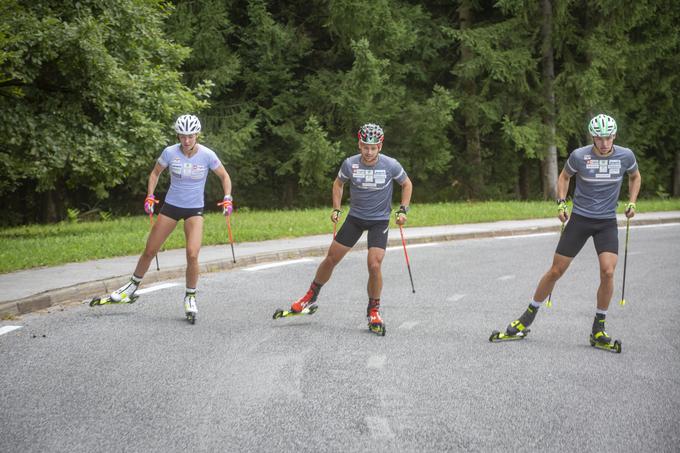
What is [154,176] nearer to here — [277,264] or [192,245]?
[192,245]

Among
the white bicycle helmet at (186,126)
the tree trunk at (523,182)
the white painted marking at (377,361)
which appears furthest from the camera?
the tree trunk at (523,182)

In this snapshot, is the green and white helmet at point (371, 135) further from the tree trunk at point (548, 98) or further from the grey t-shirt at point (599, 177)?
the tree trunk at point (548, 98)

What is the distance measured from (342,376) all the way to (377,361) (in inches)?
23.1

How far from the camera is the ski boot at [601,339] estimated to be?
7.62 metres

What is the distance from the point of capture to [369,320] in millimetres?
8414

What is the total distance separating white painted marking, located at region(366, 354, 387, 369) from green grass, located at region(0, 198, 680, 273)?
693 centimetres

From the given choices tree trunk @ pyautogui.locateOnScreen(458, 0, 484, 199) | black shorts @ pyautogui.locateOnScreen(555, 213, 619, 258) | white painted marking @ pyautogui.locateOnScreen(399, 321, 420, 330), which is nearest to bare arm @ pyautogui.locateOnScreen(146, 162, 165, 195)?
white painted marking @ pyautogui.locateOnScreen(399, 321, 420, 330)

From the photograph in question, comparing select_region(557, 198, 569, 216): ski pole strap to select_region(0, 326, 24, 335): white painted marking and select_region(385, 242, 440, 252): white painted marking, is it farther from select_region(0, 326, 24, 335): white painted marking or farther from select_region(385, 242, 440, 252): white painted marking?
select_region(385, 242, 440, 252): white painted marking

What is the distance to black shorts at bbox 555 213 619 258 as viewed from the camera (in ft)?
25.7

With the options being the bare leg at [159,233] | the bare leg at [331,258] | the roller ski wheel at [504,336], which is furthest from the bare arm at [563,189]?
the bare leg at [159,233]

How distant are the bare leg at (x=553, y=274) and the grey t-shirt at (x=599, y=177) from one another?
0.46 m

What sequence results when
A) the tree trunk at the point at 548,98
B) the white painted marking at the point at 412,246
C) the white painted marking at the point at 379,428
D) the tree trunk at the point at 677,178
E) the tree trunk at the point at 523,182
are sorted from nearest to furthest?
1. the white painted marking at the point at 379,428
2. the white painted marking at the point at 412,246
3. the tree trunk at the point at 548,98
4. the tree trunk at the point at 523,182
5. the tree trunk at the point at 677,178

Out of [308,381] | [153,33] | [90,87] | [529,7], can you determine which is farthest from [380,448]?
[529,7]

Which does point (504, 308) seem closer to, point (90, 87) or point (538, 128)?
point (90, 87)
